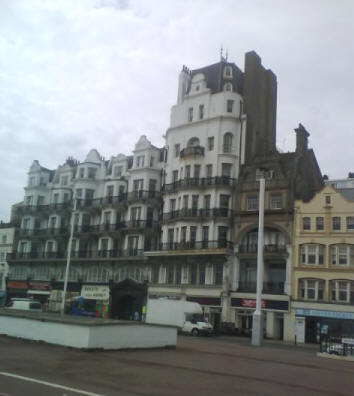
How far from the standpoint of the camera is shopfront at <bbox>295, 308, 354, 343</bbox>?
44281 mm

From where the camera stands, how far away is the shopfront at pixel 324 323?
44281mm

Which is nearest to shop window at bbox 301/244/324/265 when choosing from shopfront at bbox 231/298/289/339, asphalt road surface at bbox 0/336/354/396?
shopfront at bbox 231/298/289/339

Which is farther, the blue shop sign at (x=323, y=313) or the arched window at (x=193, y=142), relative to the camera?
the arched window at (x=193, y=142)

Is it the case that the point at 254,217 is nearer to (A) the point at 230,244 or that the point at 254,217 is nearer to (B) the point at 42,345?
(A) the point at 230,244

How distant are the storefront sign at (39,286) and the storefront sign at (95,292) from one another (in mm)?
7273

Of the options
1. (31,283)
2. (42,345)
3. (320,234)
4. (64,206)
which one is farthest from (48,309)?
(42,345)

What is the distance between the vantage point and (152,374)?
49.3 feet

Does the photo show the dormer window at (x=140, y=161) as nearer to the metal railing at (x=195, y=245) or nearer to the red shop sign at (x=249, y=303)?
the metal railing at (x=195, y=245)

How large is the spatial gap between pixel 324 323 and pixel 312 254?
632 centimetres

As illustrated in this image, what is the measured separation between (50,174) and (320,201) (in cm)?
4524

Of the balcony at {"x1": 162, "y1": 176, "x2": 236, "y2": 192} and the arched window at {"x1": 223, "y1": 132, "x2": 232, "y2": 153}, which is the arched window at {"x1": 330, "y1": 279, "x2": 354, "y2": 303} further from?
the arched window at {"x1": 223, "y1": 132, "x2": 232, "y2": 153}

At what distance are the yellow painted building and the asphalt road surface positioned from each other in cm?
2506

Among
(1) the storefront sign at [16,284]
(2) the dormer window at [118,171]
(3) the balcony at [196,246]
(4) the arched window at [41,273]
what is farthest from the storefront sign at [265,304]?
(1) the storefront sign at [16,284]

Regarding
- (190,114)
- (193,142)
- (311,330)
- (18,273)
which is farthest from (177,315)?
(18,273)
